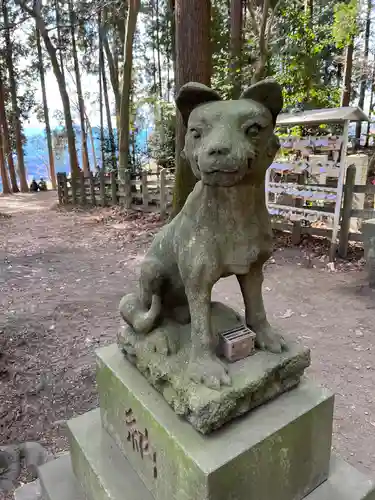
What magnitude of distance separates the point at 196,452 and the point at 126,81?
32.5ft

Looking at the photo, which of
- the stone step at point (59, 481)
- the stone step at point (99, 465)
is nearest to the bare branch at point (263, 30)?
the stone step at point (99, 465)

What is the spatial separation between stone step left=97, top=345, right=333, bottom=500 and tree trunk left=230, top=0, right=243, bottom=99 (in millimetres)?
6295

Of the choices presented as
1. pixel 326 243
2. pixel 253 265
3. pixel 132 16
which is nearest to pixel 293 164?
pixel 326 243

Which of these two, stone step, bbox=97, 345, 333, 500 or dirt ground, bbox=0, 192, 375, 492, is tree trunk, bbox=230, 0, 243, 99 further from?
stone step, bbox=97, 345, 333, 500

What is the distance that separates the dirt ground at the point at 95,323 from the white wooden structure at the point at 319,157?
0.75 meters

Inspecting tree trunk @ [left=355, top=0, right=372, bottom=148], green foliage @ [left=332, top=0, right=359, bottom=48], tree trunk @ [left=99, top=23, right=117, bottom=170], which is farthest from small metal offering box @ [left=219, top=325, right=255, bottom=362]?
tree trunk @ [left=99, top=23, right=117, bottom=170]

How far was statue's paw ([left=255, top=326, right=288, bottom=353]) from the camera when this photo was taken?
1.52m

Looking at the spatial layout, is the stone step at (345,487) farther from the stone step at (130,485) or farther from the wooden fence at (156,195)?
the wooden fence at (156,195)

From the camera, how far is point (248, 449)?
1238 mm

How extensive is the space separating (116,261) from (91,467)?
4508mm

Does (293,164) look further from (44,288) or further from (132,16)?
(132,16)

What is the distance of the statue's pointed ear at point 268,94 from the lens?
1204 millimetres

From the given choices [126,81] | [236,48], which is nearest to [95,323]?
[236,48]

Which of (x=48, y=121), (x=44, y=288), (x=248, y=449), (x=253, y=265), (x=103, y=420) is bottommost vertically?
(x=44, y=288)
